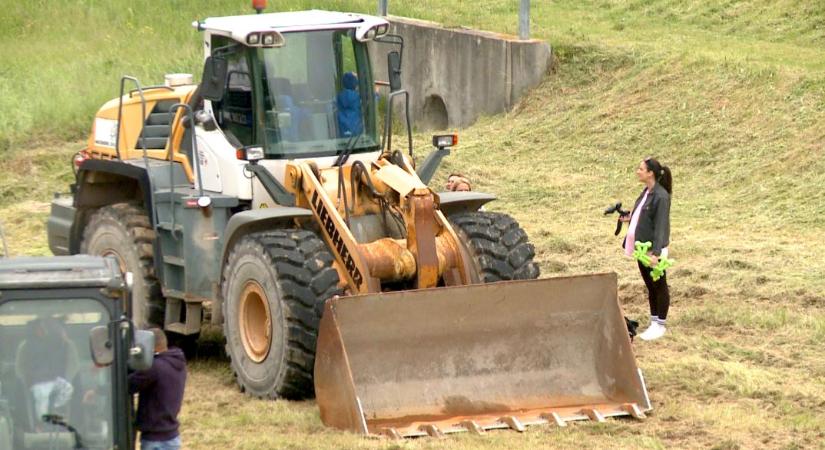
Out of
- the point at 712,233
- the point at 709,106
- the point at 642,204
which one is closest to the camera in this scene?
the point at 642,204

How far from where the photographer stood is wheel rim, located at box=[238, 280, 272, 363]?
11688 millimetres

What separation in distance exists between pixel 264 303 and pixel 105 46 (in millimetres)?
18583

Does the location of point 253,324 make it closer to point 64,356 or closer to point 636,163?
point 64,356

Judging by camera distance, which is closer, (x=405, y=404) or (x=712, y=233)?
(x=405, y=404)

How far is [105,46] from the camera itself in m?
29.1

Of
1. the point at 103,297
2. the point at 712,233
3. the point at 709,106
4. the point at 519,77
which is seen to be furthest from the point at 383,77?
the point at 103,297

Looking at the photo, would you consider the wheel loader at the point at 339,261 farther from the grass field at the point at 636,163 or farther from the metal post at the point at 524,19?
the metal post at the point at 524,19

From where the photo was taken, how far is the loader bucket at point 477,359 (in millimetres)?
10625

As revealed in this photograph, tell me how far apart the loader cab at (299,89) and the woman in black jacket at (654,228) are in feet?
7.38

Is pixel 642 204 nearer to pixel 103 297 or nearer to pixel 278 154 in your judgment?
pixel 278 154

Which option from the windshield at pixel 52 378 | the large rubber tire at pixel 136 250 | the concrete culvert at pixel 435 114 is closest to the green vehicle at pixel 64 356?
the windshield at pixel 52 378

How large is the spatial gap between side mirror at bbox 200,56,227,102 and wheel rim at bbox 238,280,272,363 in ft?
4.86

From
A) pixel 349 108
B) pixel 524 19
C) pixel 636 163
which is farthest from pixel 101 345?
pixel 524 19

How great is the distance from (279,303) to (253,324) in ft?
2.52
